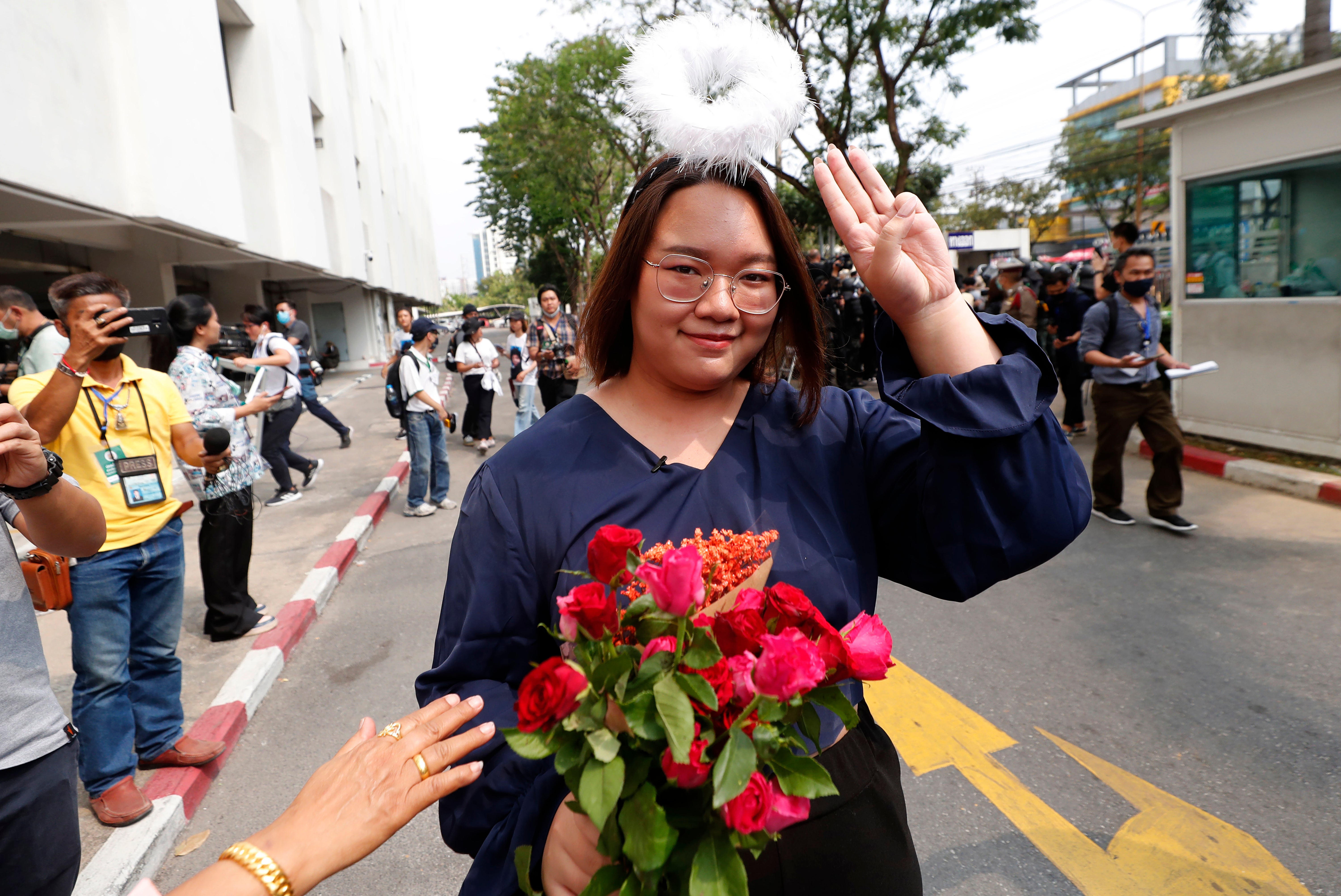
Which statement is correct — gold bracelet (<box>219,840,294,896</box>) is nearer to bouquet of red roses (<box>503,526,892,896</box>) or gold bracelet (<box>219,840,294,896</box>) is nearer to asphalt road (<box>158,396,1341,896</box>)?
bouquet of red roses (<box>503,526,892,896</box>)

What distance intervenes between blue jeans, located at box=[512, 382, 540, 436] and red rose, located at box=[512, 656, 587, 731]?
8.86 m

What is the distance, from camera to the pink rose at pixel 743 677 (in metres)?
0.88

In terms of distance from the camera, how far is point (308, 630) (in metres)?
5.02

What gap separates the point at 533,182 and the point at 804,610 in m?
29.4

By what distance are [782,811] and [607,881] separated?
0.26 m

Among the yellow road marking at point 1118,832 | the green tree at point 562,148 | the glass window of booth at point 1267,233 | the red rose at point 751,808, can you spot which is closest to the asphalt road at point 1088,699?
the yellow road marking at point 1118,832

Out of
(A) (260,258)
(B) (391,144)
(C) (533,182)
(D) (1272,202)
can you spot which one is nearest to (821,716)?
(D) (1272,202)

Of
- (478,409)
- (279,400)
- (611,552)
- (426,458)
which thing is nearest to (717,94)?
(611,552)

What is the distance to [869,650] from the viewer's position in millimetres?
950

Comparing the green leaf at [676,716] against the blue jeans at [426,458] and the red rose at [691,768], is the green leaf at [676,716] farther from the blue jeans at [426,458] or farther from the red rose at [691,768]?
the blue jeans at [426,458]

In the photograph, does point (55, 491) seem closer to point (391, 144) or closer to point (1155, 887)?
point (1155, 887)

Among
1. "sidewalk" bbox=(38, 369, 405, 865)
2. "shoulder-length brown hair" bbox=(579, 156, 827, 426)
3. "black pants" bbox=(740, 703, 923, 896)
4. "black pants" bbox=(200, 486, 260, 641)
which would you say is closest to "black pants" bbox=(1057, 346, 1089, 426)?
"sidewalk" bbox=(38, 369, 405, 865)

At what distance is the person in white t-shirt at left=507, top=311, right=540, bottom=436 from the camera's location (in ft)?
31.8

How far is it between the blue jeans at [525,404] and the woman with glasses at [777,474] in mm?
8324
